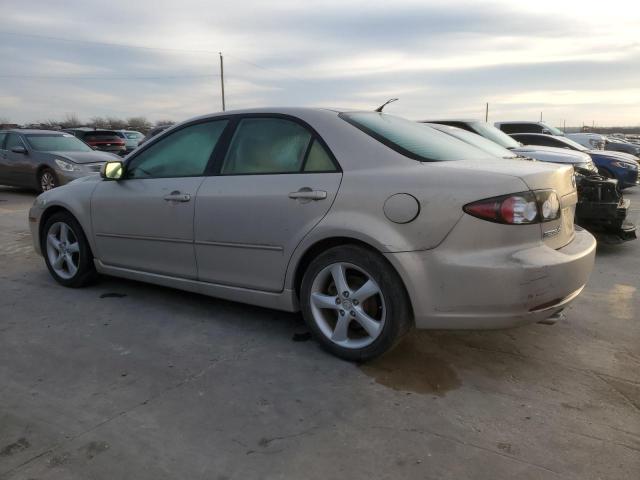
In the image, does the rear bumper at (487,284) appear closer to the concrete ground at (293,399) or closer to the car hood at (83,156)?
the concrete ground at (293,399)

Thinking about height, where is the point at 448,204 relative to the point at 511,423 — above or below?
above

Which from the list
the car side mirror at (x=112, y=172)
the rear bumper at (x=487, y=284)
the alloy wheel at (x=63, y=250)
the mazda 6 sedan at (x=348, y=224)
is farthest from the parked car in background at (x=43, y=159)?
the rear bumper at (x=487, y=284)

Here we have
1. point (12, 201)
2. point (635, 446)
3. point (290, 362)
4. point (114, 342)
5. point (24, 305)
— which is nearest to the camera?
point (635, 446)

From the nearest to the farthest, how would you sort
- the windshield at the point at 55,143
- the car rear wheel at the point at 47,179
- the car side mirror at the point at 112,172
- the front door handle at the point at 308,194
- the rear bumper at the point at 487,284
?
the rear bumper at the point at 487,284, the front door handle at the point at 308,194, the car side mirror at the point at 112,172, the car rear wheel at the point at 47,179, the windshield at the point at 55,143

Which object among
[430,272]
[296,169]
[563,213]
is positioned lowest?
[430,272]

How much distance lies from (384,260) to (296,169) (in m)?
0.86

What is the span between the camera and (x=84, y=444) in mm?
2479

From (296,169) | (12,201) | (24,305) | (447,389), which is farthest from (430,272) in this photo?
(12,201)

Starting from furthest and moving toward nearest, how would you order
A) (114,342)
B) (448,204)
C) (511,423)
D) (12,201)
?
1. (12,201)
2. (114,342)
3. (448,204)
4. (511,423)

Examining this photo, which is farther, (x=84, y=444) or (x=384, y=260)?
(x=384, y=260)

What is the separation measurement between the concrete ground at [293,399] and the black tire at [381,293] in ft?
0.34

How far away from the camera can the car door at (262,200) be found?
3.41 m

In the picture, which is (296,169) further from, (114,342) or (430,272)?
(114,342)

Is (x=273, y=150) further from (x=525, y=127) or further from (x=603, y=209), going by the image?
(x=525, y=127)
